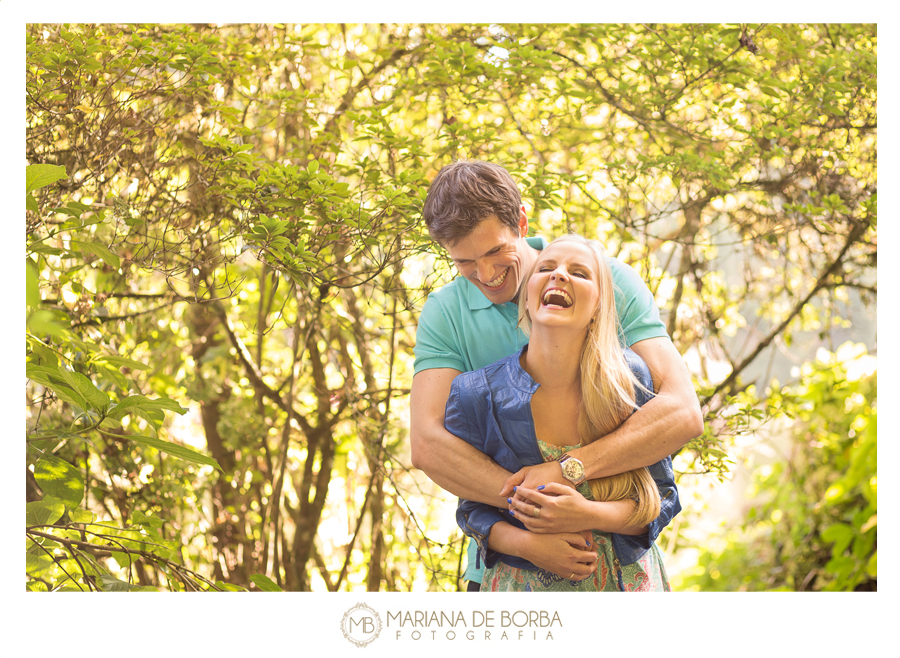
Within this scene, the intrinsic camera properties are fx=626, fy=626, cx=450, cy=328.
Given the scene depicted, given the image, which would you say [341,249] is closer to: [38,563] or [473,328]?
[473,328]

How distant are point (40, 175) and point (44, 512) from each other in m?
0.78

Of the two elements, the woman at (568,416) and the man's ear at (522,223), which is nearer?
the woman at (568,416)

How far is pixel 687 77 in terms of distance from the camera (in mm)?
1958

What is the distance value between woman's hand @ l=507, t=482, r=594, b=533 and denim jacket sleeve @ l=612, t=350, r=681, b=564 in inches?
5.4

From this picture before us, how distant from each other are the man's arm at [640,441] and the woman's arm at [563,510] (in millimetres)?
23

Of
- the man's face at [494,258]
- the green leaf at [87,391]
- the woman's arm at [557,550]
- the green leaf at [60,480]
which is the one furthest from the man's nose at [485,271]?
the green leaf at [60,480]

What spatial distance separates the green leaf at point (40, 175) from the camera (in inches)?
53.3

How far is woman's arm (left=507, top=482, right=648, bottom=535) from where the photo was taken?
1.22 meters

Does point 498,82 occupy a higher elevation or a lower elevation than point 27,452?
higher

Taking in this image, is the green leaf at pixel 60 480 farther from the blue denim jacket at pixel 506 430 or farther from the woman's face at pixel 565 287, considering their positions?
the woman's face at pixel 565 287

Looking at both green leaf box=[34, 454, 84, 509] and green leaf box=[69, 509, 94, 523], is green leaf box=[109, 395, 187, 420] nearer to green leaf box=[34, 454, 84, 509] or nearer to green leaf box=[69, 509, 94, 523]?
green leaf box=[34, 454, 84, 509]
